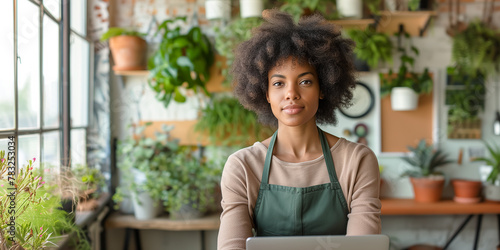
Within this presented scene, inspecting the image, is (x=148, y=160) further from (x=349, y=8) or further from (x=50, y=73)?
(x=349, y=8)

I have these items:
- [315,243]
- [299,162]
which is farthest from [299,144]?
[315,243]

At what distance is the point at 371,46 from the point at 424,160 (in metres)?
0.88

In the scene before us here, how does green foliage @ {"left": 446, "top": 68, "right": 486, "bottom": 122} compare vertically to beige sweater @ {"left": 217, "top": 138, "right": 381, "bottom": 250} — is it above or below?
above

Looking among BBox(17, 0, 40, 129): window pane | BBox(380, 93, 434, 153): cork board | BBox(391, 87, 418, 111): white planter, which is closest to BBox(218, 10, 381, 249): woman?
BBox(17, 0, 40, 129): window pane

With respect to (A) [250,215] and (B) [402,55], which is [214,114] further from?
(A) [250,215]

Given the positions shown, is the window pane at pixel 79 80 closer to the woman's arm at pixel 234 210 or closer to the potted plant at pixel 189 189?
the potted plant at pixel 189 189

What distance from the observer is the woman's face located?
4.16 feet

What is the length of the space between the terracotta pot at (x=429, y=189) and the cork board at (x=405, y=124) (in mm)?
306

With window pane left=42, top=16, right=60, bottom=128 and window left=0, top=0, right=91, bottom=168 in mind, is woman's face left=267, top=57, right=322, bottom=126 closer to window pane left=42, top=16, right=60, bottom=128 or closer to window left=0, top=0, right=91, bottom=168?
window left=0, top=0, right=91, bottom=168

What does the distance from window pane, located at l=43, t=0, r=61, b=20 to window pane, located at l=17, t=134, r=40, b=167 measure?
0.64 m

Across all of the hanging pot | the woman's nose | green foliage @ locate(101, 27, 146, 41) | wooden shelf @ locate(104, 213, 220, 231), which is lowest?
wooden shelf @ locate(104, 213, 220, 231)

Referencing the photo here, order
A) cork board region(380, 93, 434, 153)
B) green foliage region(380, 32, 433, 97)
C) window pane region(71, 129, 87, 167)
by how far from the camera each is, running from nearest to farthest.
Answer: window pane region(71, 129, 87, 167) < green foliage region(380, 32, 433, 97) < cork board region(380, 93, 434, 153)

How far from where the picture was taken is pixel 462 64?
316cm

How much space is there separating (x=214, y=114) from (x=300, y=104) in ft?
6.06
